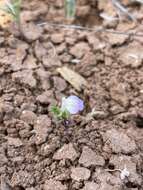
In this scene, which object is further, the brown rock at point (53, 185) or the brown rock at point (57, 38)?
the brown rock at point (57, 38)

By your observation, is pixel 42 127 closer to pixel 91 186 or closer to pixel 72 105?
pixel 72 105

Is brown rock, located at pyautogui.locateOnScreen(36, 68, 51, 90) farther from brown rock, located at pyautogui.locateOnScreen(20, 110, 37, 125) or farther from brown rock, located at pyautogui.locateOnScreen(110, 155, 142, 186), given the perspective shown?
brown rock, located at pyautogui.locateOnScreen(110, 155, 142, 186)

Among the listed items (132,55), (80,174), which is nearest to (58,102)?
(80,174)

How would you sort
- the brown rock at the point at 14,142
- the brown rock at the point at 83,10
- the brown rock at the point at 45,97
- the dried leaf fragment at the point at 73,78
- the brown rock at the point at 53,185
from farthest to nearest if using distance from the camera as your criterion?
the brown rock at the point at 83,10, the dried leaf fragment at the point at 73,78, the brown rock at the point at 45,97, the brown rock at the point at 14,142, the brown rock at the point at 53,185

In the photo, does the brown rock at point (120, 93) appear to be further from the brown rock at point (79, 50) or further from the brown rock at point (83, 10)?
the brown rock at point (83, 10)

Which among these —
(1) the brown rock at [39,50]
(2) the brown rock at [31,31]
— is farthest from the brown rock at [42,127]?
(2) the brown rock at [31,31]

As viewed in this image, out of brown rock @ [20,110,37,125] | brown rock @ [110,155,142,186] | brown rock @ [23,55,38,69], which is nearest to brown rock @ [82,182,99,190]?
brown rock @ [110,155,142,186]

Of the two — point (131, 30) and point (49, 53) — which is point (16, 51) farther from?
point (131, 30)
